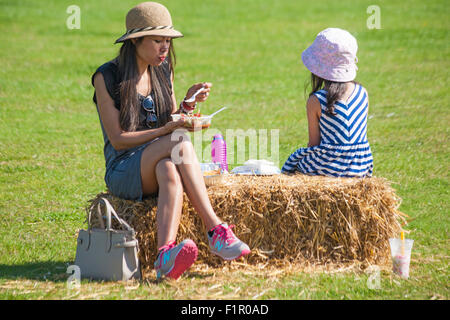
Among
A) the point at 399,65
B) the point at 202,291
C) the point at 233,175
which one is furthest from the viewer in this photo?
the point at 399,65

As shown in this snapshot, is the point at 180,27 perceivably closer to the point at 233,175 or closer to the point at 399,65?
the point at 399,65

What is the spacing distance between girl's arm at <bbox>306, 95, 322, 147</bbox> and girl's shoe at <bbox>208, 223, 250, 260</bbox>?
52.4 inches

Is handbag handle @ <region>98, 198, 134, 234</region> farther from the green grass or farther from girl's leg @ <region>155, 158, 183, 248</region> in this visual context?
the green grass

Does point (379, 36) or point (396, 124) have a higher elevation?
point (379, 36)

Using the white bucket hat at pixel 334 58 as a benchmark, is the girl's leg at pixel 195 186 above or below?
below

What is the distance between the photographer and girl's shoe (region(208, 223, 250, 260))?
16.0 feet

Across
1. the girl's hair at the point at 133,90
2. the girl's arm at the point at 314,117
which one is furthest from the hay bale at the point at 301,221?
the girl's hair at the point at 133,90

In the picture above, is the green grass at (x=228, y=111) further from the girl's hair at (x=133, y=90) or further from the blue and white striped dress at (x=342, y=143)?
the girl's hair at (x=133, y=90)

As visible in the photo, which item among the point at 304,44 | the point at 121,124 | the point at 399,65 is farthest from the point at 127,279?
the point at 304,44

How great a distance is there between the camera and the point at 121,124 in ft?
17.2

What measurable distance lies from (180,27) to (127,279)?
15716mm

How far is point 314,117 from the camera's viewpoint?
5.78 m

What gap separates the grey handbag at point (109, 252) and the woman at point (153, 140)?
0.21 meters

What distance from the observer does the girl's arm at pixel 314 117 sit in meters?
5.74
